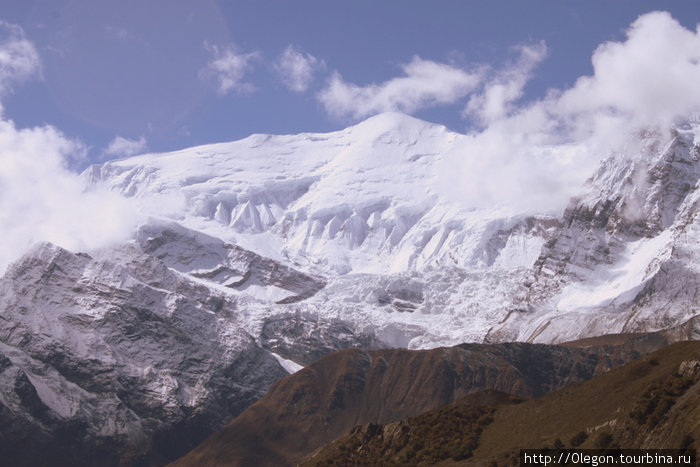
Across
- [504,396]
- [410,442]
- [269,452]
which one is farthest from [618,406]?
[269,452]

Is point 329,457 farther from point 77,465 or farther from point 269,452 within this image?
point 77,465

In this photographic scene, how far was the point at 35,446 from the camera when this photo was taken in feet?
646

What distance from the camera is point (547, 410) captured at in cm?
9094

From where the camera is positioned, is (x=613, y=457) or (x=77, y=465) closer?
(x=613, y=457)

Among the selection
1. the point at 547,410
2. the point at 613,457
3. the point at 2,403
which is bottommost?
the point at 613,457

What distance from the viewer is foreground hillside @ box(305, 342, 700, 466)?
7369 centimetres

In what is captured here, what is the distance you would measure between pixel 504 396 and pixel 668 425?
134 ft

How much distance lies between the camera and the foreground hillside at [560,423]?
7369 cm

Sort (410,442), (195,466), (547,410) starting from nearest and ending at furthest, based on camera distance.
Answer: (547,410) → (410,442) → (195,466)

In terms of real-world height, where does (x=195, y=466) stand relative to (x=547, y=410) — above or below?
above

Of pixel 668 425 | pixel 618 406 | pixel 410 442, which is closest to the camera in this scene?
pixel 668 425

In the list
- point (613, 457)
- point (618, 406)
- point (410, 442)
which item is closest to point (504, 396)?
point (410, 442)

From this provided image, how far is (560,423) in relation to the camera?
3378 inches

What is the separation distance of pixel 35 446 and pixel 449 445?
125115 mm
